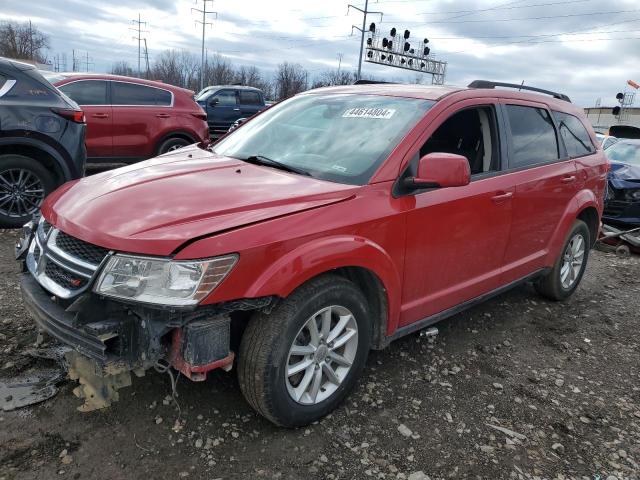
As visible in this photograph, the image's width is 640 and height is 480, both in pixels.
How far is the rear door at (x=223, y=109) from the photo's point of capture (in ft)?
56.1

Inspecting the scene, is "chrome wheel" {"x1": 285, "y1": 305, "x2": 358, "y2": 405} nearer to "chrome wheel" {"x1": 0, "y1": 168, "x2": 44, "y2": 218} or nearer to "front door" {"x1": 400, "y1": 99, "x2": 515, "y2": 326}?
"front door" {"x1": 400, "y1": 99, "x2": 515, "y2": 326}

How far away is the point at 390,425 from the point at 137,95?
7569 mm

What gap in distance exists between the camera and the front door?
122 inches

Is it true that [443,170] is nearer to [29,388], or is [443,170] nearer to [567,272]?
[29,388]

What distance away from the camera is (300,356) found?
270cm

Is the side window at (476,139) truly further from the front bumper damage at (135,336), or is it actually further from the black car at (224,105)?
the black car at (224,105)

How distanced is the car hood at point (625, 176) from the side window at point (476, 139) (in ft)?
18.6

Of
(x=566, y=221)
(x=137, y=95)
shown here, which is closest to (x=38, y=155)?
(x=137, y=95)

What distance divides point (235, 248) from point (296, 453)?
110 centimetres

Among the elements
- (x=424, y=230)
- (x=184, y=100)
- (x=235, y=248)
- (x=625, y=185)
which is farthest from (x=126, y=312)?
(x=625, y=185)

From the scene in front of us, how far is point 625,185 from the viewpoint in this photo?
328 inches

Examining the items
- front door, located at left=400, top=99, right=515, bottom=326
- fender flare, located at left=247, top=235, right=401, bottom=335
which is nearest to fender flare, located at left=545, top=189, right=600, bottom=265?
front door, located at left=400, top=99, right=515, bottom=326

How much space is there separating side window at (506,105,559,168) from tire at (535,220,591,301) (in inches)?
33.6

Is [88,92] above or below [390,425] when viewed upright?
above
